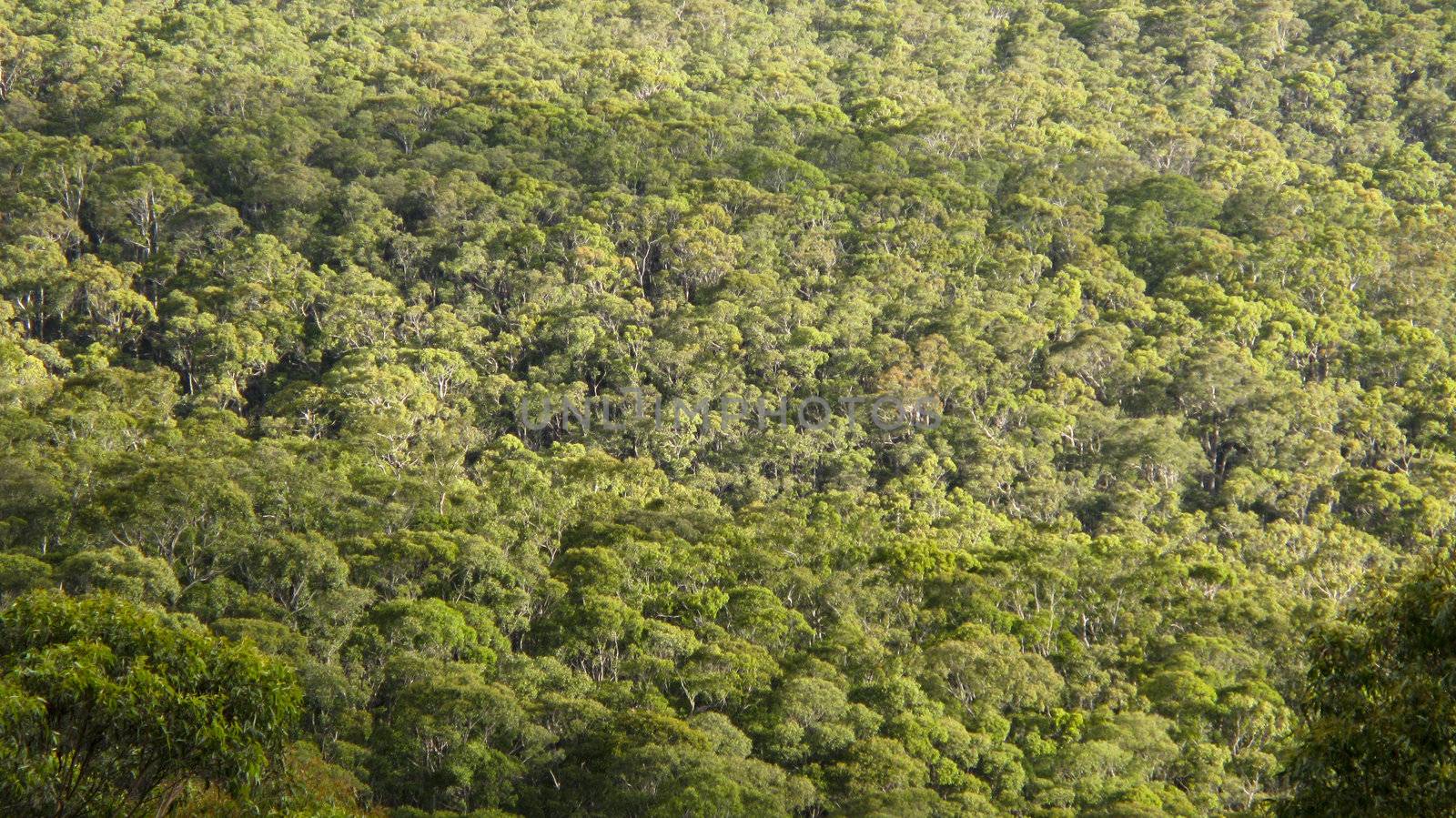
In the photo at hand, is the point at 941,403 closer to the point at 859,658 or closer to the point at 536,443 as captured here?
the point at 536,443

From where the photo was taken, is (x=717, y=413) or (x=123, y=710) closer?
(x=123, y=710)

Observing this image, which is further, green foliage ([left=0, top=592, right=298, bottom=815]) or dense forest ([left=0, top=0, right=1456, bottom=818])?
dense forest ([left=0, top=0, right=1456, bottom=818])

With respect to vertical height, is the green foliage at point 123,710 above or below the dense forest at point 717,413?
above

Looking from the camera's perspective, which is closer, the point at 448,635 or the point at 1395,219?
the point at 448,635

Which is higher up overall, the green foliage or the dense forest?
the green foliage

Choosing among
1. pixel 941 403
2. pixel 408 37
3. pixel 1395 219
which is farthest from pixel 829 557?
pixel 408 37

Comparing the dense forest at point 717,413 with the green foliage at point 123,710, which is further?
the dense forest at point 717,413

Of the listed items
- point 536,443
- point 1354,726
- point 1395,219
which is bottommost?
point 536,443

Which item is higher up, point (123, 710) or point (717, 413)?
point (123, 710)
